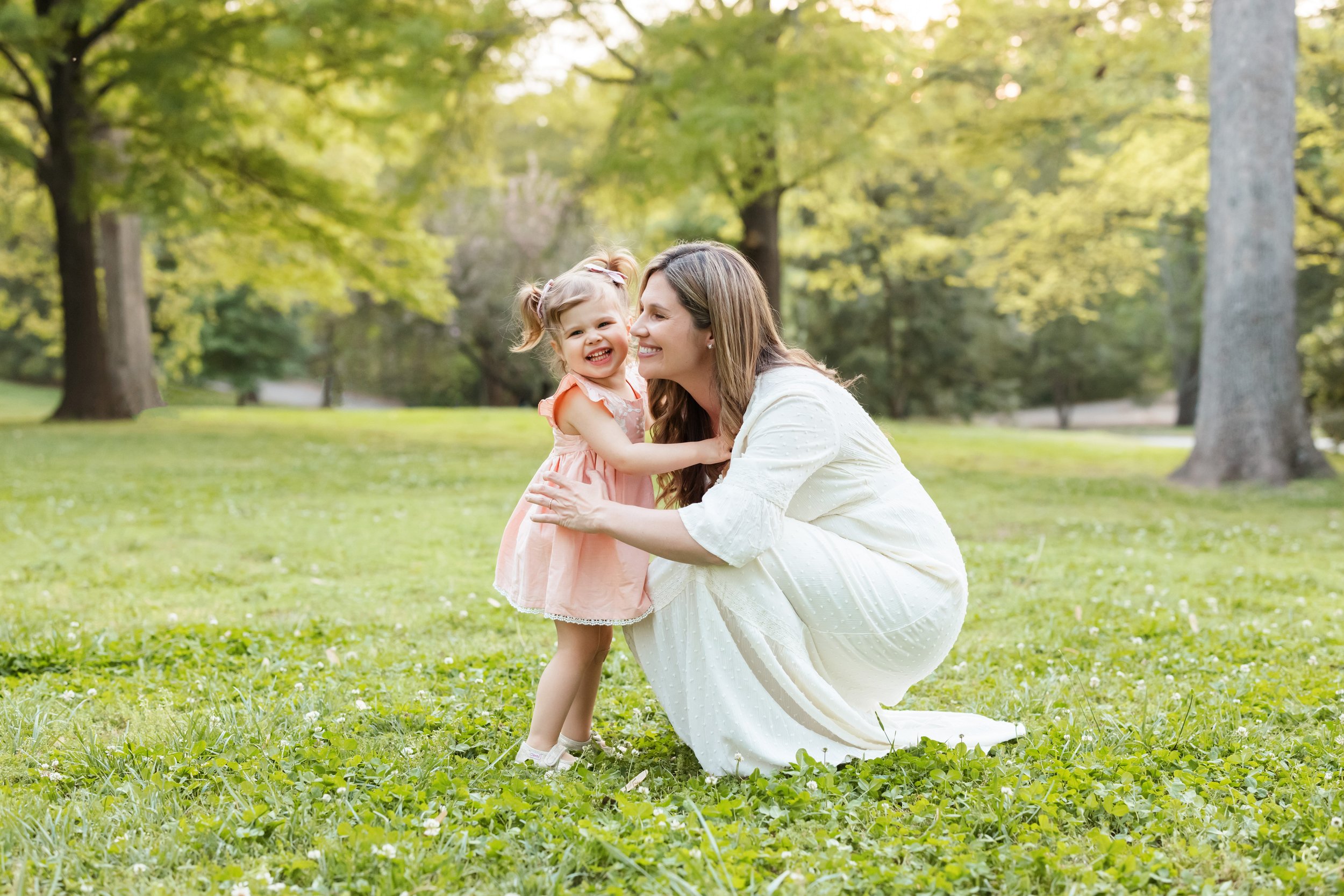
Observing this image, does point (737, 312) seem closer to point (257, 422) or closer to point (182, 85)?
point (182, 85)

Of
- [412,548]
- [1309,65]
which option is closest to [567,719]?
[412,548]

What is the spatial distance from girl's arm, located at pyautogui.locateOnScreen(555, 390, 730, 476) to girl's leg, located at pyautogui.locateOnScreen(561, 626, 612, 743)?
1.82ft

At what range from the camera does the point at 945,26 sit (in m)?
15.3

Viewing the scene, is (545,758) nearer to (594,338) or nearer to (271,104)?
(594,338)

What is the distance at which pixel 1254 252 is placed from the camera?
11250 millimetres

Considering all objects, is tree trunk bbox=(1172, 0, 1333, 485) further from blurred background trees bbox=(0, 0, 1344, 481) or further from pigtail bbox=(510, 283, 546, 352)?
pigtail bbox=(510, 283, 546, 352)

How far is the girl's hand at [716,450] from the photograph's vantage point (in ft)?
10.3

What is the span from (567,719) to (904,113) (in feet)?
46.5

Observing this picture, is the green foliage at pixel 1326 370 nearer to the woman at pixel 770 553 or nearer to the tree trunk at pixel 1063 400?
the woman at pixel 770 553

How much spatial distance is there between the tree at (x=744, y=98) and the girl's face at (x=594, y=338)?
9129 millimetres

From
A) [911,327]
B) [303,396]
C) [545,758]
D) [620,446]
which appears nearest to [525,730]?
[545,758]

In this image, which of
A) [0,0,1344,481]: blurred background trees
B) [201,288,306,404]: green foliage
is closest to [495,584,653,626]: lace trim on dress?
[0,0,1344,481]: blurred background trees

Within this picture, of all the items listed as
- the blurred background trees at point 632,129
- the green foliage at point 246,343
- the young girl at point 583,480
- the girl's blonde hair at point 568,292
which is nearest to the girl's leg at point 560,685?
the young girl at point 583,480

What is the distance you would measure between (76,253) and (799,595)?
57.8 ft
